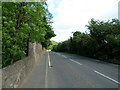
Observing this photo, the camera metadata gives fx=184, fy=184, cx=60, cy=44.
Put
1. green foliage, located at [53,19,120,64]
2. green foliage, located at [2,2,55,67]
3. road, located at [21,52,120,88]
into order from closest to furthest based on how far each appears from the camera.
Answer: road, located at [21,52,120,88] → green foliage, located at [2,2,55,67] → green foliage, located at [53,19,120,64]

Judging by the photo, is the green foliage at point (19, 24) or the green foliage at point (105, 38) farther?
the green foliage at point (105, 38)

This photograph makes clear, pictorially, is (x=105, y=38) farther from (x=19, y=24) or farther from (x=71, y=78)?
(x=19, y=24)

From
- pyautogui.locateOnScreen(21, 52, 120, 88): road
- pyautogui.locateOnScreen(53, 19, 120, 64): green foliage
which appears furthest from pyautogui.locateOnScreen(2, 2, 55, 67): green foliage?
pyautogui.locateOnScreen(53, 19, 120, 64): green foliage

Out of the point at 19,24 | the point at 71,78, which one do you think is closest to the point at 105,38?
the point at 71,78

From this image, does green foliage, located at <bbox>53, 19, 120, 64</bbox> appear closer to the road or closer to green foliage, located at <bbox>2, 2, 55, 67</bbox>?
the road

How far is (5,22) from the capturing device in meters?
9.34

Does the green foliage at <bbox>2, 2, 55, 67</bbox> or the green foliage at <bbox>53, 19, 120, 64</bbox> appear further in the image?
the green foliage at <bbox>53, 19, 120, 64</bbox>

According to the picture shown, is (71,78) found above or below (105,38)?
below

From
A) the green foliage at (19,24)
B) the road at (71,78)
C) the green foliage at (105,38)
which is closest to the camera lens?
the road at (71,78)

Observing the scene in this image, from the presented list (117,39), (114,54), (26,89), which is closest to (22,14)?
(26,89)

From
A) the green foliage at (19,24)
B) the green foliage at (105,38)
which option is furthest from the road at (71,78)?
the green foliage at (105,38)

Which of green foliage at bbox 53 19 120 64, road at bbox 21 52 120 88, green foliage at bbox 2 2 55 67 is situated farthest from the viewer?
green foliage at bbox 53 19 120 64

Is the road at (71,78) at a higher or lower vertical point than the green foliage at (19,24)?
lower

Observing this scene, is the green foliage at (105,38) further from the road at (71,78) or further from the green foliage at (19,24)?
the green foliage at (19,24)
